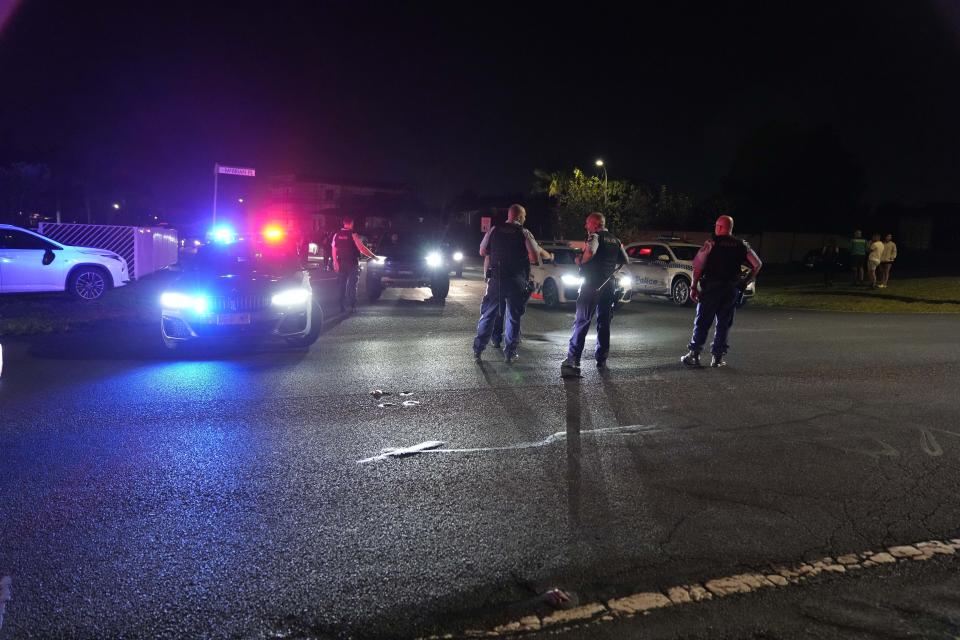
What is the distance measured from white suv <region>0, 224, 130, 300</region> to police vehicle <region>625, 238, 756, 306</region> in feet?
40.3

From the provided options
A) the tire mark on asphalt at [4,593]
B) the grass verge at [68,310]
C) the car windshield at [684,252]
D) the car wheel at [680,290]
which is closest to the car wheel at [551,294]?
the car wheel at [680,290]

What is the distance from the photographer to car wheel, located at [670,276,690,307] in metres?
18.3

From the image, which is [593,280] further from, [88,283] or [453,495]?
[88,283]

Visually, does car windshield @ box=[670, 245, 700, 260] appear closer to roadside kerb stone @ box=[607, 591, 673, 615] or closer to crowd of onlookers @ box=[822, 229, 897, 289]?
A: crowd of onlookers @ box=[822, 229, 897, 289]

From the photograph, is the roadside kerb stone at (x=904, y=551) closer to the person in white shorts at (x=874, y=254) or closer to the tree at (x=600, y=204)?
the person in white shorts at (x=874, y=254)

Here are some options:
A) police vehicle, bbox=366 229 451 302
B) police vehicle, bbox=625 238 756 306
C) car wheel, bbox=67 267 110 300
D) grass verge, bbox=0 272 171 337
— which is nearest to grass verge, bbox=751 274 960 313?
police vehicle, bbox=625 238 756 306

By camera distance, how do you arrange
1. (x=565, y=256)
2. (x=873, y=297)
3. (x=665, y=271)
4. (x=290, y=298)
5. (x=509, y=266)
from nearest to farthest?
1. (x=509, y=266)
2. (x=290, y=298)
3. (x=565, y=256)
4. (x=665, y=271)
5. (x=873, y=297)

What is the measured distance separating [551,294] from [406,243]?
4.33m

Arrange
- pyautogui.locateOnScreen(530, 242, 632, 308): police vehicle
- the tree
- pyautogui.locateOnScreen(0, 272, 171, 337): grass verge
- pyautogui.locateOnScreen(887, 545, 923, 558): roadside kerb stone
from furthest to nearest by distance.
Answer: the tree
pyautogui.locateOnScreen(530, 242, 632, 308): police vehicle
pyautogui.locateOnScreen(0, 272, 171, 337): grass verge
pyautogui.locateOnScreen(887, 545, 923, 558): roadside kerb stone

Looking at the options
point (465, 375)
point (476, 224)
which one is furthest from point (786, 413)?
point (476, 224)

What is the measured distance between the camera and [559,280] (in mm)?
16281

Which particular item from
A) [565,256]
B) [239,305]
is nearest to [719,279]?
[239,305]

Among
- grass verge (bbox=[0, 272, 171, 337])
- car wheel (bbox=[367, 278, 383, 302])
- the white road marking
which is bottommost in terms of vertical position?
grass verge (bbox=[0, 272, 171, 337])

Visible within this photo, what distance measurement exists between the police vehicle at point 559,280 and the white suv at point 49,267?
961 cm
